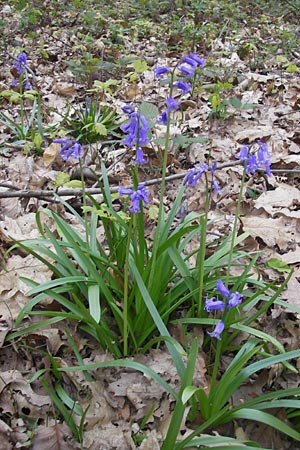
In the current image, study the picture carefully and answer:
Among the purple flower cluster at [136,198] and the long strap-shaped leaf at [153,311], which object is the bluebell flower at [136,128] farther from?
the long strap-shaped leaf at [153,311]

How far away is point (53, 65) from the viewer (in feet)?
19.6

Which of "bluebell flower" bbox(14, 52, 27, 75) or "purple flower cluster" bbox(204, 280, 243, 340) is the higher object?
"bluebell flower" bbox(14, 52, 27, 75)

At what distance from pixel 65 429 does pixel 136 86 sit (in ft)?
13.0

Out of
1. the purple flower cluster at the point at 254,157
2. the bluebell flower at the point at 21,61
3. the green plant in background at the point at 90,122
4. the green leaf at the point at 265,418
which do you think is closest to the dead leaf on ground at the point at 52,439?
the green leaf at the point at 265,418

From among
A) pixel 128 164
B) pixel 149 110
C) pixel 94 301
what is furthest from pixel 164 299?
pixel 128 164

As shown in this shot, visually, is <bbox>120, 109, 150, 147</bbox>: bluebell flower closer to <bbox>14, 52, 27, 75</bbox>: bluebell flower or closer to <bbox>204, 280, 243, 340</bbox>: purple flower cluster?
<bbox>204, 280, 243, 340</bbox>: purple flower cluster

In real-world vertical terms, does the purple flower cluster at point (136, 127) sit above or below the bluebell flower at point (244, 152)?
above

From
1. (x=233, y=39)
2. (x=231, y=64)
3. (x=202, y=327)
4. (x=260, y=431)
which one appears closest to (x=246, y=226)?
(x=202, y=327)

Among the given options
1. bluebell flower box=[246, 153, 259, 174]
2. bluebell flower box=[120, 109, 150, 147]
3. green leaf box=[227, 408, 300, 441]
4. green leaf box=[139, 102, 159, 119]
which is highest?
bluebell flower box=[120, 109, 150, 147]

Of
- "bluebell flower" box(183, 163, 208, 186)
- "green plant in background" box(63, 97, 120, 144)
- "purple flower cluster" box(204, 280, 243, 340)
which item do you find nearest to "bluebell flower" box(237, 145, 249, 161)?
"bluebell flower" box(183, 163, 208, 186)

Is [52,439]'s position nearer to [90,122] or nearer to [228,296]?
[228,296]

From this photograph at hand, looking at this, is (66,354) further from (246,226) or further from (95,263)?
(246,226)

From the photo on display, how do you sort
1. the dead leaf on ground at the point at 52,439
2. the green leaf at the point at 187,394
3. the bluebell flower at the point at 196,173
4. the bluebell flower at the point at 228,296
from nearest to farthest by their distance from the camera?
the green leaf at the point at 187,394
the bluebell flower at the point at 228,296
the dead leaf on ground at the point at 52,439
the bluebell flower at the point at 196,173

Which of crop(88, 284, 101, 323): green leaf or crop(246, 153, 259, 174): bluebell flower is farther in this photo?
crop(88, 284, 101, 323): green leaf
